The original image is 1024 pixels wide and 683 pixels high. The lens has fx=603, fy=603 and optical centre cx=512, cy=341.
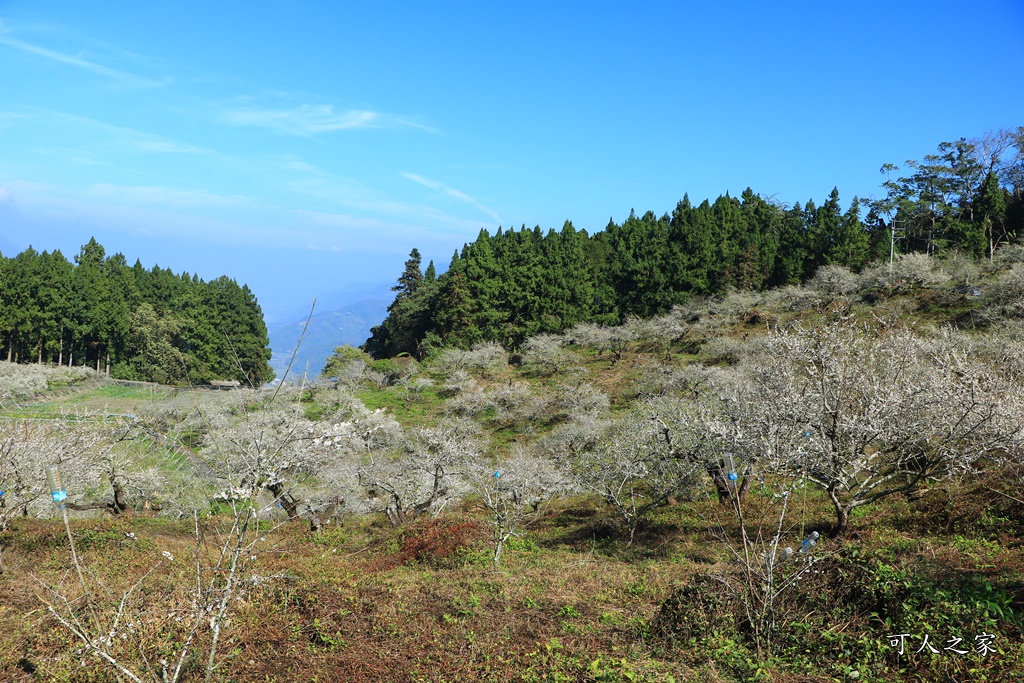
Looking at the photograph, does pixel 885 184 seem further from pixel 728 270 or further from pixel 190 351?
pixel 190 351

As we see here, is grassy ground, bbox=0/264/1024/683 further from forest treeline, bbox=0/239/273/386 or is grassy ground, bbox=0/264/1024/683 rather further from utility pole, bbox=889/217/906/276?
forest treeline, bbox=0/239/273/386

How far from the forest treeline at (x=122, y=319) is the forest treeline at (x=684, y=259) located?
18746 mm

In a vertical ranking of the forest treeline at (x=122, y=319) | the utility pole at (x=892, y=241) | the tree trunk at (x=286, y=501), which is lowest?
the tree trunk at (x=286, y=501)

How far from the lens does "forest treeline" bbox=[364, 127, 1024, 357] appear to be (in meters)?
50.2

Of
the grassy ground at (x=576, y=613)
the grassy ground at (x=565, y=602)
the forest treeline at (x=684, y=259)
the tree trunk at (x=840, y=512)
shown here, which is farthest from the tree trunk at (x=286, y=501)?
the forest treeline at (x=684, y=259)

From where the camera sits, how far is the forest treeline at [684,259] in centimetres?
5016

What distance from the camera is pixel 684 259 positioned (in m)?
52.1

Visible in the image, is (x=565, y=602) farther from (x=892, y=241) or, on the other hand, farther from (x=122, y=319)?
(x=122, y=319)

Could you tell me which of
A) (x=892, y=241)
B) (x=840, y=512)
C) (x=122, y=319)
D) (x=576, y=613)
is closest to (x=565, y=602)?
(x=576, y=613)

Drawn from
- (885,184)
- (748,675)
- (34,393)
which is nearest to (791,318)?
(885,184)

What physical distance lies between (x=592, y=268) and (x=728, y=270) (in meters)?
11.8

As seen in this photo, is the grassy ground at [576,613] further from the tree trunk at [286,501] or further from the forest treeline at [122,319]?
the forest treeline at [122,319]

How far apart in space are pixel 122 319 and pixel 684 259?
1972 inches

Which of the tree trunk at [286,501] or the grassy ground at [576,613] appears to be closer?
the grassy ground at [576,613]
